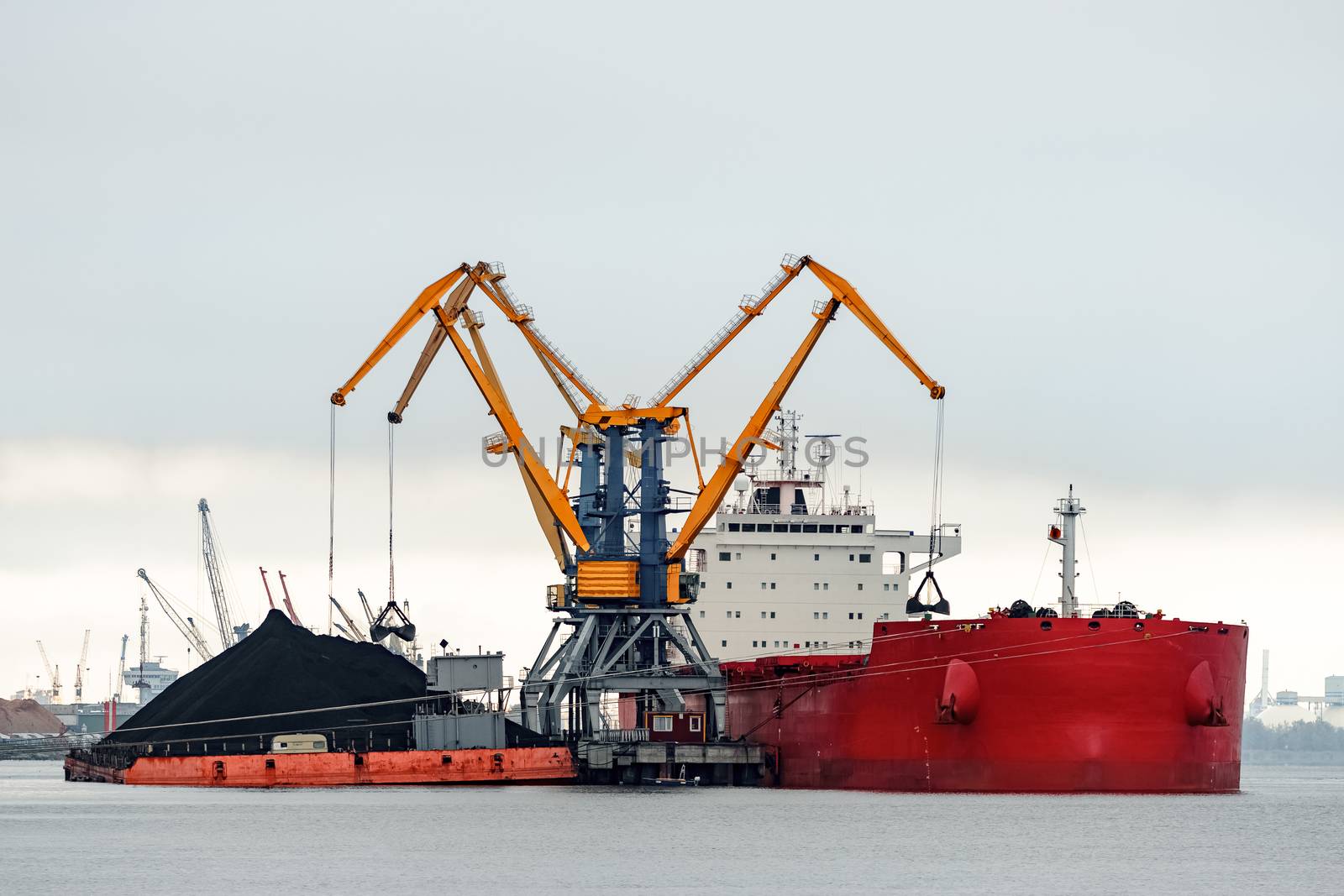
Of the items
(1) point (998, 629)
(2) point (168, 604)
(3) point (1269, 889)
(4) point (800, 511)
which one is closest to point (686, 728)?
(4) point (800, 511)

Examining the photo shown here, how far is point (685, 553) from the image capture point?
6003 cm

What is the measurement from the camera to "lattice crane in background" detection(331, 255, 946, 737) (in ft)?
192

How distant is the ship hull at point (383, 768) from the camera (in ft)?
186

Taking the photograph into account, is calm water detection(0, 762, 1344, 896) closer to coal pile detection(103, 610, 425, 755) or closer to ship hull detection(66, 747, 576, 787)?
ship hull detection(66, 747, 576, 787)

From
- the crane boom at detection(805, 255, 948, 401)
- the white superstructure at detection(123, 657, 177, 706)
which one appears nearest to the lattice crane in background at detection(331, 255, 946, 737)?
the crane boom at detection(805, 255, 948, 401)

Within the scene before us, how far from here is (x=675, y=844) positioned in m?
42.0

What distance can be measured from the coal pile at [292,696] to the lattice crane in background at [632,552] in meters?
4.09

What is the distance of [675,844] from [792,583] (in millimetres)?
21248

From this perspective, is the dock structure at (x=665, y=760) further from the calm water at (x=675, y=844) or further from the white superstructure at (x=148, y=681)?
the white superstructure at (x=148, y=681)

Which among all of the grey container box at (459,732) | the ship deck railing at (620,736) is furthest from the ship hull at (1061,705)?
the grey container box at (459,732)

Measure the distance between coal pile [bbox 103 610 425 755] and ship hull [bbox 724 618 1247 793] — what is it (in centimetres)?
1668

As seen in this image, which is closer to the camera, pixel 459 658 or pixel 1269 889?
pixel 1269 889

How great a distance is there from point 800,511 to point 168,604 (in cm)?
7697

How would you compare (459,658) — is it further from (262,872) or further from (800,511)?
(262,872)
